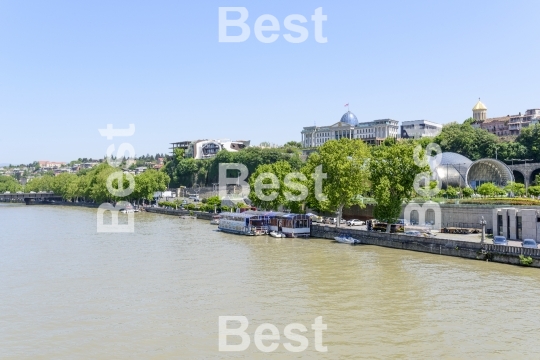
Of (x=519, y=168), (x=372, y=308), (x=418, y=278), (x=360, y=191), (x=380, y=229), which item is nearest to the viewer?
(x=372, y=308)

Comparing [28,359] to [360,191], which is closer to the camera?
[28,359]

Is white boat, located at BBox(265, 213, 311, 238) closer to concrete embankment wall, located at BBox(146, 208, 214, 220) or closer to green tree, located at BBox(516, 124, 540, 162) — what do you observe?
concrete embankment wall, located at BBox(146, 208, 214, 220)

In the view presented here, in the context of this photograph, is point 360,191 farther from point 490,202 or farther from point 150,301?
point 150,301

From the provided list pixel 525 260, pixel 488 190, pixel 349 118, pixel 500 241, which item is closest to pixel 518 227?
pixel 500 241

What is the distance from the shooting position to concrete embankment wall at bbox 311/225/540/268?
3164cm

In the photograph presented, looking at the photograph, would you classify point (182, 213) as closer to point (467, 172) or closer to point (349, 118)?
point (467, 172)

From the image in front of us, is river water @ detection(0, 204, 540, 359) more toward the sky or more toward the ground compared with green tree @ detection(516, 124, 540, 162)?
more toward the ground

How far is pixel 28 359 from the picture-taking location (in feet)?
56.1

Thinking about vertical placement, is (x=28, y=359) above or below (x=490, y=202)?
below

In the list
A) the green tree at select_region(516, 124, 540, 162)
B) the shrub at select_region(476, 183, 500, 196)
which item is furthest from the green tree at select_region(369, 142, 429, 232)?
the green tree at select_region(516, 124, 540, 162)

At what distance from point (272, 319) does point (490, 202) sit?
32.8m

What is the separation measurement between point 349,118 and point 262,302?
116 meters

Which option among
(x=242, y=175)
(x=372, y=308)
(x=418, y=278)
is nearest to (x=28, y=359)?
(x=372, y=308)

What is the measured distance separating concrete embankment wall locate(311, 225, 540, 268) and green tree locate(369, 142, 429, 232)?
2325 mm
